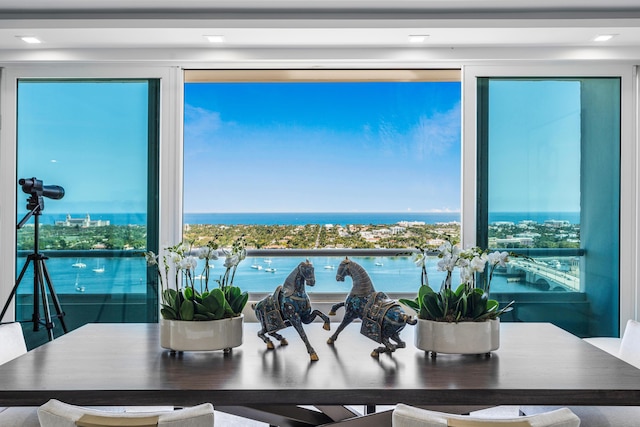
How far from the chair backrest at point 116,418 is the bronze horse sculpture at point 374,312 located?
2.34 feet

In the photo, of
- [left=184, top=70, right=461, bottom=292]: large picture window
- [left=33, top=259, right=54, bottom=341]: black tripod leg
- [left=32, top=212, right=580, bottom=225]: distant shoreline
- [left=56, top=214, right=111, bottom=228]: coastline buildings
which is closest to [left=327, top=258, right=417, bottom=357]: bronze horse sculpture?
[left=33, top=259, right=54, bottom=341]: black tripod leg

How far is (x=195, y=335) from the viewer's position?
1986mm

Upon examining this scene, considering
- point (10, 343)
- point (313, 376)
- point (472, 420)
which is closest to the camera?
point (472, 420)

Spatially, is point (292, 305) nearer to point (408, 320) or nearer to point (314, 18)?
point (408, 320)

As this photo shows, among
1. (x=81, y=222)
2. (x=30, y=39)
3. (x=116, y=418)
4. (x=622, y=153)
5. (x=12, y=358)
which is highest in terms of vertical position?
(x=30, y=39)

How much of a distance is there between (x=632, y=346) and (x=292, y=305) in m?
1.56

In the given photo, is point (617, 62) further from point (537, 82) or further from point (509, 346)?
point (509, 346)


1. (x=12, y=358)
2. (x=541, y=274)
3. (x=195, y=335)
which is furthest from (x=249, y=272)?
(x=195, y=335)

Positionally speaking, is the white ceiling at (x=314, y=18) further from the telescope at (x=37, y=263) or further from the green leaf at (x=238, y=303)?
the green leaf at (x=238, y=303)

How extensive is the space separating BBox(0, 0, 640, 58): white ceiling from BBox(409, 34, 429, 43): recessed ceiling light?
62mm

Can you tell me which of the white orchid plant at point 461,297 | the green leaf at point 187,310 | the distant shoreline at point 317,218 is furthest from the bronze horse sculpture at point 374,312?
the distant shoreline at point 317,218

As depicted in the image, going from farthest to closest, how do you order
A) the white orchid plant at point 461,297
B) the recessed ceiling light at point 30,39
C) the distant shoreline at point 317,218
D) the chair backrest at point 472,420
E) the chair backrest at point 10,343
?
the distant shoreline at point 317,218, the recessed ceiling light at point 30,39, the chair backrest at point 10,343, the white orchid plant at point 461,297, the chair backrest at point 472,420

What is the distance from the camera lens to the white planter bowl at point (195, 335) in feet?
6.51

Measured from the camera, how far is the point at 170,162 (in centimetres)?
397
